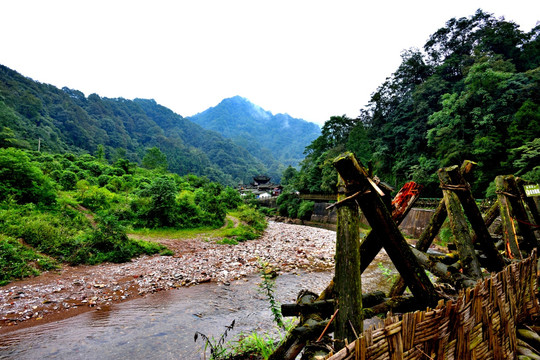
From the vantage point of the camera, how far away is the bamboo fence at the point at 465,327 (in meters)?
1.77

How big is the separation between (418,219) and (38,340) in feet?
76.0

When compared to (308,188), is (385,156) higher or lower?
higher

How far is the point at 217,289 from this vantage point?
26.6 feet

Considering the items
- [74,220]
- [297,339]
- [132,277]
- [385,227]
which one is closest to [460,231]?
[385,227]

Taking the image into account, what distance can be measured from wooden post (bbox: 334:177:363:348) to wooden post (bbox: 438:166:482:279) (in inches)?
93.5

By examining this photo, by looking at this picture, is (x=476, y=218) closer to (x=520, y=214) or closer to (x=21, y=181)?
(x=520, y=214)

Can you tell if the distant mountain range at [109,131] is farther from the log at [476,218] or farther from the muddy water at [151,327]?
the log at [476,218]

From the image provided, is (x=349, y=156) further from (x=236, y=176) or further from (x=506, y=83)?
(x=236, y=176)

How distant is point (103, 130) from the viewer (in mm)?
73312

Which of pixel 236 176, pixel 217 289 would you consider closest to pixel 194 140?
pixel 236 176

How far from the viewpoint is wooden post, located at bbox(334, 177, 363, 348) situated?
2.08m

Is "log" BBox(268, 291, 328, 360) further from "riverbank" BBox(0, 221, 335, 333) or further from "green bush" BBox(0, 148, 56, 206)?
"green bush" BBox(0, 148, 56, 206)

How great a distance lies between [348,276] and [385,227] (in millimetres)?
596

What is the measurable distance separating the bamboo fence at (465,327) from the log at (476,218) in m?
0.46
